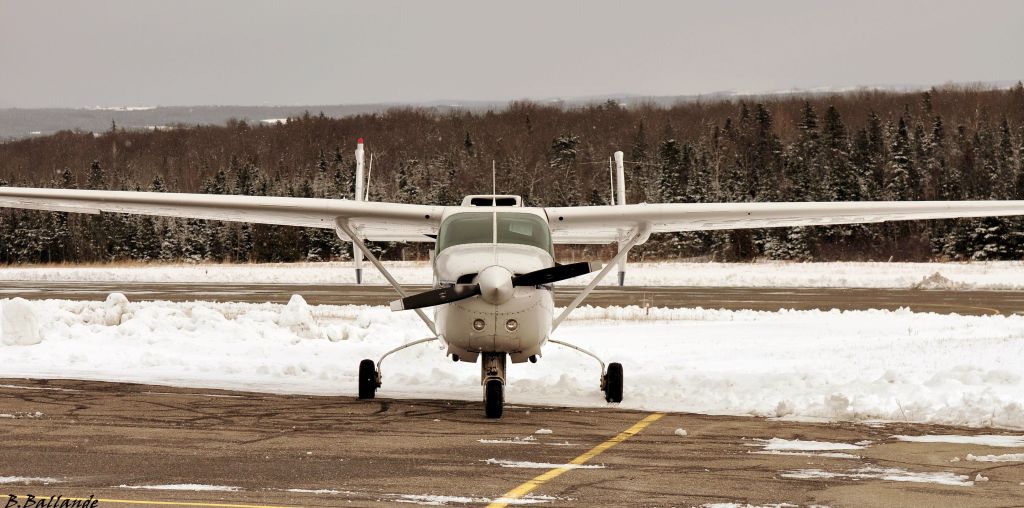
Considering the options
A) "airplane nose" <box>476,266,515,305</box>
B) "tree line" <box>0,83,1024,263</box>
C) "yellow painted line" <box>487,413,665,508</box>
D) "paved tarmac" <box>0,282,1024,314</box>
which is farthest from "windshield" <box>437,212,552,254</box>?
"tree line" <box>0,83,1024,263</box>

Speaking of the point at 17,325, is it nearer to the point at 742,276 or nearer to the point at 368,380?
the point at 368,380

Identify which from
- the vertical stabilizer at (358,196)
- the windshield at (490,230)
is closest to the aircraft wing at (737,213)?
the windshield at (490,230)

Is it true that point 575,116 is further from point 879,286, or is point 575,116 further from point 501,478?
point 501,478

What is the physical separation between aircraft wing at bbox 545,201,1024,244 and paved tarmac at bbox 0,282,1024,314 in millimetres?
13989

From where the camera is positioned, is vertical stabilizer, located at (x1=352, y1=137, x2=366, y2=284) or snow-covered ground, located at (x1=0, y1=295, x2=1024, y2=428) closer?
snow-covered ground, located at (x1=0, y1=295, x2=1024, y2=428)

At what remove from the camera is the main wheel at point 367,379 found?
460 inches

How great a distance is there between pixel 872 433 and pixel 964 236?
64.5 m

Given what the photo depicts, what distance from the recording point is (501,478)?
6883mm

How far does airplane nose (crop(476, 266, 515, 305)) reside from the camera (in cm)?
955

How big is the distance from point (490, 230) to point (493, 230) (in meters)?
0.11

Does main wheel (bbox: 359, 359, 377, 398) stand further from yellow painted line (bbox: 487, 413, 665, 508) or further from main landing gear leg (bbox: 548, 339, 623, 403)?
yellow painted line (bbox: 487, 413, 665, 508)

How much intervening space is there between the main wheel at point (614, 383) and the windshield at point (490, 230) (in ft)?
4.93

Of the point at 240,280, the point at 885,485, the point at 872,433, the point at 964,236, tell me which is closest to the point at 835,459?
the point at 885,485

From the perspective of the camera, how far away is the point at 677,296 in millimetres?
33594
